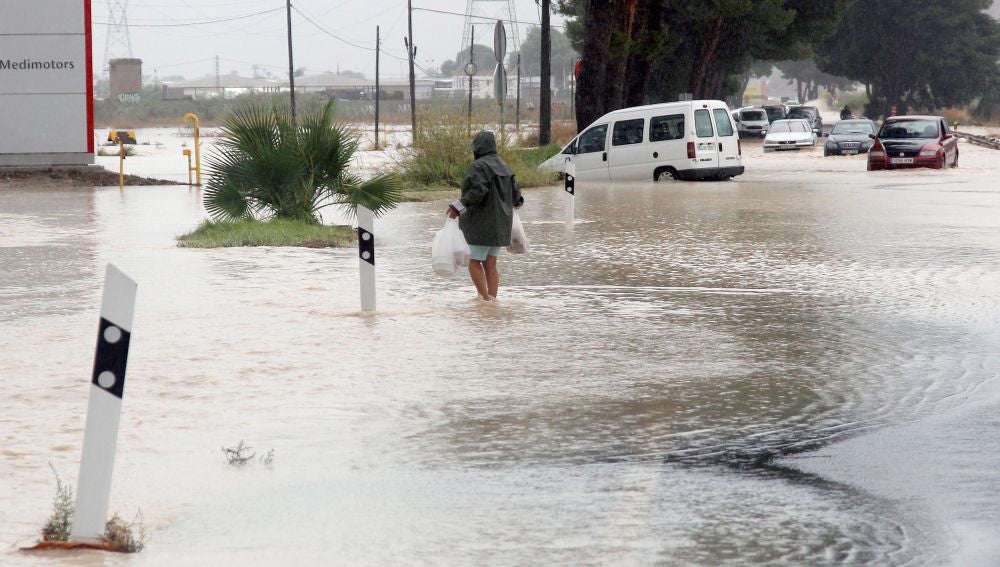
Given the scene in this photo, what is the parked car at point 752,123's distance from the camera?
2574 inches

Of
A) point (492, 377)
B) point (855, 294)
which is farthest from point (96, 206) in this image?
point (492, 377)

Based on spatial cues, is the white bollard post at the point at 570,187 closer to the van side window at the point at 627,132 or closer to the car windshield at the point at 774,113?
the van side window at the point at 627,132

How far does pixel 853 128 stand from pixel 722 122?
67.6 ft

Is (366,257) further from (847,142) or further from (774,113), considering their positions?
(774,113)

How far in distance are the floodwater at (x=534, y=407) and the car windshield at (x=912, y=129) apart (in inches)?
815

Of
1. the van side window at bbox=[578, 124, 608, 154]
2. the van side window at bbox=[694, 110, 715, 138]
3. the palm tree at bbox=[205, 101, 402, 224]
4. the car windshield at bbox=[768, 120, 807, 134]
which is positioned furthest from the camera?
the car windshield at bbox=[768, 120, 807, 134]

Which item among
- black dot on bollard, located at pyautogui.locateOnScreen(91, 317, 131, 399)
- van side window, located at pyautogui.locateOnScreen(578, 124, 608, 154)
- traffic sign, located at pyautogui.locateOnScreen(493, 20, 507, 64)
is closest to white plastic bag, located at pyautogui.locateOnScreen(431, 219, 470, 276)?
black dot on bollard, located at pyautogui.locateOnScreen(91, 317, 131, 399)

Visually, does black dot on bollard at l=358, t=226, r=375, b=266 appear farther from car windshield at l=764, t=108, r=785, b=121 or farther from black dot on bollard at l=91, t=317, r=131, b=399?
car windshield at l=764, t=108, r=785, b=121

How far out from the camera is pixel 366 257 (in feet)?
35.6

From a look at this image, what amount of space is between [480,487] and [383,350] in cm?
369

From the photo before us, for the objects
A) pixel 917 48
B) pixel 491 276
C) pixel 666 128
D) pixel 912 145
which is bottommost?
pixel 491 276

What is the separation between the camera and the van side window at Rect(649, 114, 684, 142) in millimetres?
29859

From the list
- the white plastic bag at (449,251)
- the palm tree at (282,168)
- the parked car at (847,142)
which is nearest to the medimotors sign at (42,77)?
the palm tree at (282,168)

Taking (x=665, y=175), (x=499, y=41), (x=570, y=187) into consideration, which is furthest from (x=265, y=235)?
(x=499, y=41)
